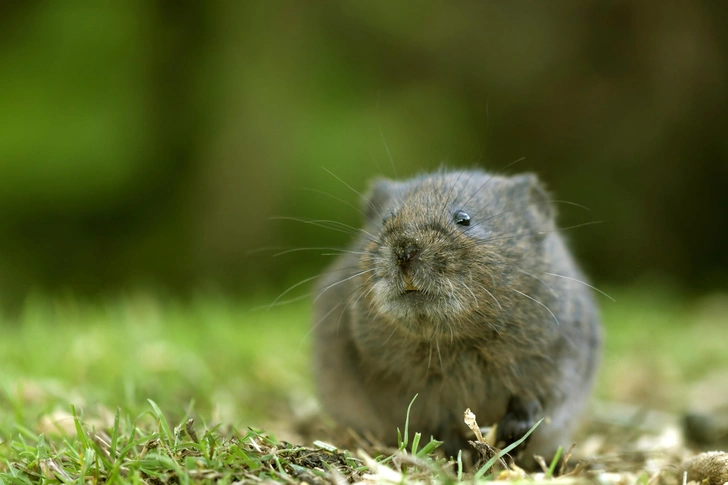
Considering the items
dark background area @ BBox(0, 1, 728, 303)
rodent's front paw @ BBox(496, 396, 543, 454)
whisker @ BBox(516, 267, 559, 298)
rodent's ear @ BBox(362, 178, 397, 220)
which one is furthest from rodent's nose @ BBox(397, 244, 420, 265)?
dark background area @ BBox(0, 1, 728, 303)

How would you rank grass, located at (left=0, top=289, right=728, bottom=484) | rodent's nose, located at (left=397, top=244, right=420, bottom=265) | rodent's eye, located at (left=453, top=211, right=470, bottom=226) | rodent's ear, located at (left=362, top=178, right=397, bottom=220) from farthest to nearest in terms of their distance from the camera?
rodent's ear, located at (left=362, top=178, right=397, bottom=220), rodent's eye, located at (left=453, top=211, right=470, bottom=226), rodent's nose, located at (left=397, top=244, right=420, bottom=265), grass, located at (left=0, top=289, right=728, bottom=484)

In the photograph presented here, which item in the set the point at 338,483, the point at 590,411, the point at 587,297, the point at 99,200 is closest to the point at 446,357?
the point at 338,483

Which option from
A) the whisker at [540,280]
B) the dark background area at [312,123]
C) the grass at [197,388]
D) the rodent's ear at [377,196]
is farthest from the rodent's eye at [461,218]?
the dark background area at [312,123]

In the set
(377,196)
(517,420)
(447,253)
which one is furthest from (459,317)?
(377,196)

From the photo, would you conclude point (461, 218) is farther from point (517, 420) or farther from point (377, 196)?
point (517, 420)

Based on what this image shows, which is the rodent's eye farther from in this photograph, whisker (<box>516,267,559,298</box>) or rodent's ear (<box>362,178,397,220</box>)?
rodent's ear (<box>362,178,397,220</box>)

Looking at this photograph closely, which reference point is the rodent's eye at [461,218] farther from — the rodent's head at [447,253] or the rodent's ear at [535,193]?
the rodent's ear at [535,193]

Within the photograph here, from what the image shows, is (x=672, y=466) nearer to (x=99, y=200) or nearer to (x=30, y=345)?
(x=30, y=345)
